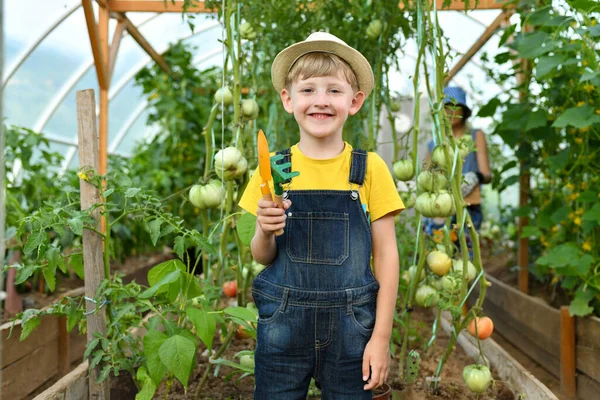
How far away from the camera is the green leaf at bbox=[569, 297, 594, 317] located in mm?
2436

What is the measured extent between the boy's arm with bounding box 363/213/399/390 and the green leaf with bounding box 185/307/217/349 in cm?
41

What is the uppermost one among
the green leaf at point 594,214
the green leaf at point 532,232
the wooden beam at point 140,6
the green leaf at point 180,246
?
the wooden beam at point 140,6

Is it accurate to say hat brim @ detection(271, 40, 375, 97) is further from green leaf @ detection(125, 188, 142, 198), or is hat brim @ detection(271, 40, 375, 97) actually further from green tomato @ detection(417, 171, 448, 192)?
green tomato @ detection(417, 171, 448, 192)

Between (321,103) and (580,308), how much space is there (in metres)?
1.68

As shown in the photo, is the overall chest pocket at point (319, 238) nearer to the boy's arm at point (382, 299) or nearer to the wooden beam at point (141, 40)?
the boy's arm at point (382, 299)

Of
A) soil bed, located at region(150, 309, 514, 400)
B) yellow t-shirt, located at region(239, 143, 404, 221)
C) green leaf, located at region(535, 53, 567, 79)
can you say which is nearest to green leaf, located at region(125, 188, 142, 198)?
yellow t-shirt, located at region(239, 143, 404, 221)

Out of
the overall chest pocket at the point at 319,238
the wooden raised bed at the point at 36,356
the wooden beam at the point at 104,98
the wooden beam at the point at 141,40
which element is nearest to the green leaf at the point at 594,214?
the overall chest pocket at the point at 319,238

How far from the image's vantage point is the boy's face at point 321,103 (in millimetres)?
1304

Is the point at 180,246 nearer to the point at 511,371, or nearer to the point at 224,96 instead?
the point at 224,96

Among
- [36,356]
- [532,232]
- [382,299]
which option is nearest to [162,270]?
[382,299]

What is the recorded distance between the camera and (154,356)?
1564 mm

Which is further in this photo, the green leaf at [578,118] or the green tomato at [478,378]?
the green leaf at [578,118]

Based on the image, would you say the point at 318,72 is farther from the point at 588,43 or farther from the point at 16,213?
the point at 16,213

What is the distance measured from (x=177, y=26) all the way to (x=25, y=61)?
6.42 feet
